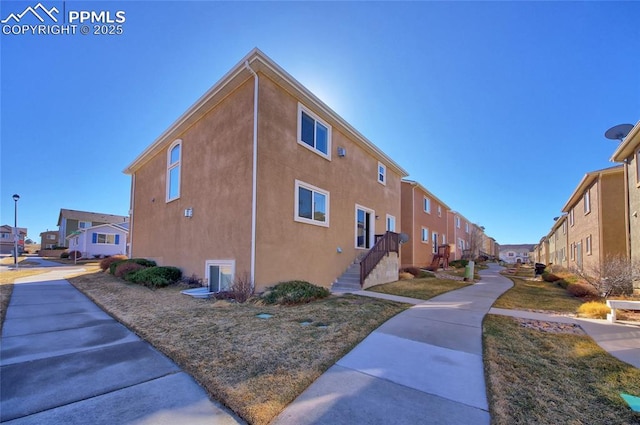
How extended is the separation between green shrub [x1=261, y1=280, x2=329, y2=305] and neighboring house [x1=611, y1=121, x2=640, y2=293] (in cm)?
1088

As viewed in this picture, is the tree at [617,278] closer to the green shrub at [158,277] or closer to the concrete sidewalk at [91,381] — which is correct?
the concrete sidewalk at [91,381]

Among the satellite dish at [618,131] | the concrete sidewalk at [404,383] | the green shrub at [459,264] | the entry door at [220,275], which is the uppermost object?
the satellite dish at [618,131]

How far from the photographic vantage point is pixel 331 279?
1140cm

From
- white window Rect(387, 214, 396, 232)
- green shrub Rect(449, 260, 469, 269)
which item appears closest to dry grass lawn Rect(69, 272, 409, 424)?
white window Rect(387, 214, 396, 232)

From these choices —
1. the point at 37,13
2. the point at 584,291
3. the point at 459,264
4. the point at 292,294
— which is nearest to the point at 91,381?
the point at 292,294

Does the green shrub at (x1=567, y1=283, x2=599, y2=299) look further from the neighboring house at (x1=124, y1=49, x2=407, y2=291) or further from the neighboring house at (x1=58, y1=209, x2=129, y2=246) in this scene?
the neighboring house at (x1=58, y1=209, x2=129, y2=246)

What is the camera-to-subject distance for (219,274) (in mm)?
9586

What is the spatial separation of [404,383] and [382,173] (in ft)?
44.4

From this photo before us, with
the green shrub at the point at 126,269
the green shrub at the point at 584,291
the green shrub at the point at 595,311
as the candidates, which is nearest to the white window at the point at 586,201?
the green shrub at the point at 584,291

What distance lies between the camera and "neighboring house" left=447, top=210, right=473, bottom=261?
104 feet

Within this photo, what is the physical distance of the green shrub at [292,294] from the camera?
7.72 m

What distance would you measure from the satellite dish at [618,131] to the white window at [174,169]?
58.2ft

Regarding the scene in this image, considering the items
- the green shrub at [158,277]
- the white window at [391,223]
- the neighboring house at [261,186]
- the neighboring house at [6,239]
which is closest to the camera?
the neighboring house at [261,186]

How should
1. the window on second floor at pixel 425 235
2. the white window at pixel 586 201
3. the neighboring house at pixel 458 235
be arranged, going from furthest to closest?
the neighboring house at pixel 458 235
the window on second floor at pixel 425 235
the white window at pixel 586 201
